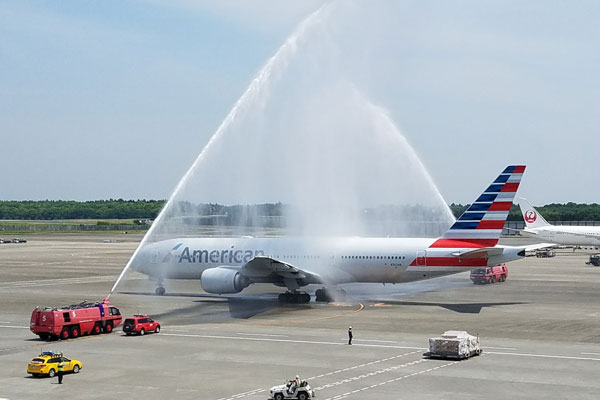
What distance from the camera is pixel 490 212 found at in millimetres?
57094

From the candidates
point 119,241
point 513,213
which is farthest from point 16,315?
point 513,213

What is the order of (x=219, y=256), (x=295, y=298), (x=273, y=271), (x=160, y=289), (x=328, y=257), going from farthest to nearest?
(x=160, y=289), (x=219, y=256), (x=328, y=257), (x=295, y=298), (x=273, y=271)

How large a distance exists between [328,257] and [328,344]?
789 inches

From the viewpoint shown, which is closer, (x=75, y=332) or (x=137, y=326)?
(x=75, y=332)

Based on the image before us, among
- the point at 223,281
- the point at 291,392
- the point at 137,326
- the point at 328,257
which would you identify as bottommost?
the point at 291,392

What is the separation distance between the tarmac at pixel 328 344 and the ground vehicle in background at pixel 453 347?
0.49 meters

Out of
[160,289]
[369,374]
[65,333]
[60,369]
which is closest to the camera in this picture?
[60,369]

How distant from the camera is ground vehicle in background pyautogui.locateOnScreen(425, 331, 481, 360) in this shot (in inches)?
1448

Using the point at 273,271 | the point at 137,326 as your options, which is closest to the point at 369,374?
the point at 137,326

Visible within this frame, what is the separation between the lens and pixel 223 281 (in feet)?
191

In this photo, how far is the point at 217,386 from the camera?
31422 millimetres

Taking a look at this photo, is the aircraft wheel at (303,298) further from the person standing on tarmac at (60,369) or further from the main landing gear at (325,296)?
the person standing on tarmac at (60,369)

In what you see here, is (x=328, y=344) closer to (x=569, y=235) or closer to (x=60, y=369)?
(x=60, y=369)

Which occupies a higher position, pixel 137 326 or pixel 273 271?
pixel 273 271
